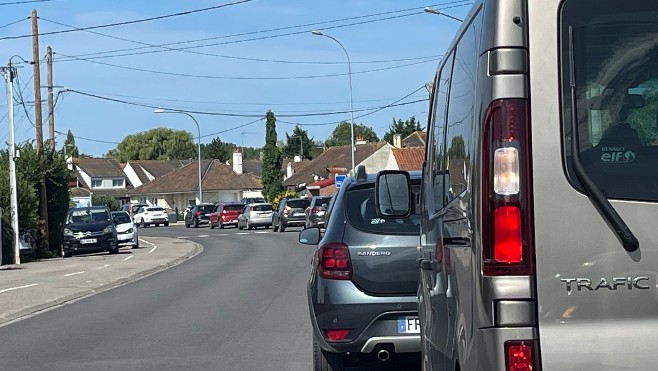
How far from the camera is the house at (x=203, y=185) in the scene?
11212cm

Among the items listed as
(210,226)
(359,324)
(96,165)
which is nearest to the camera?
(359,324)

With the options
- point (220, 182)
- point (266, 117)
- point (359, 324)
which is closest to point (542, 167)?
point (359, 324)

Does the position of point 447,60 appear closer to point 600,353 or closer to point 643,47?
point 643,47

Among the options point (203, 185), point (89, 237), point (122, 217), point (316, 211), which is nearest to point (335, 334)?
point (89, 237)

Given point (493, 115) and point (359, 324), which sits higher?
point (493, 115)

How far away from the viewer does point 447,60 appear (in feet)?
18.0

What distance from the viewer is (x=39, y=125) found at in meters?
37.1

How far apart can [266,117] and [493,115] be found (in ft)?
281

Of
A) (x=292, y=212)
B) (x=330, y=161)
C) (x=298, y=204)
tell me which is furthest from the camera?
(x=330, y=161)

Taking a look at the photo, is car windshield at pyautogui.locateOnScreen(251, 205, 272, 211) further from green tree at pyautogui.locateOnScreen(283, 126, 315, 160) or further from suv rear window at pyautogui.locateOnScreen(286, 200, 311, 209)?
green tree at pyautogui.locateOnScreen(283, 126, 315, 160)

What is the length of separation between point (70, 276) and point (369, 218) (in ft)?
57.7

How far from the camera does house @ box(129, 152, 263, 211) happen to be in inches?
4414

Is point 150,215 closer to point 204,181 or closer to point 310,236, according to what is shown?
point 204,181

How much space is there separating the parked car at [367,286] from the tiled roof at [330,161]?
82.5 meters
